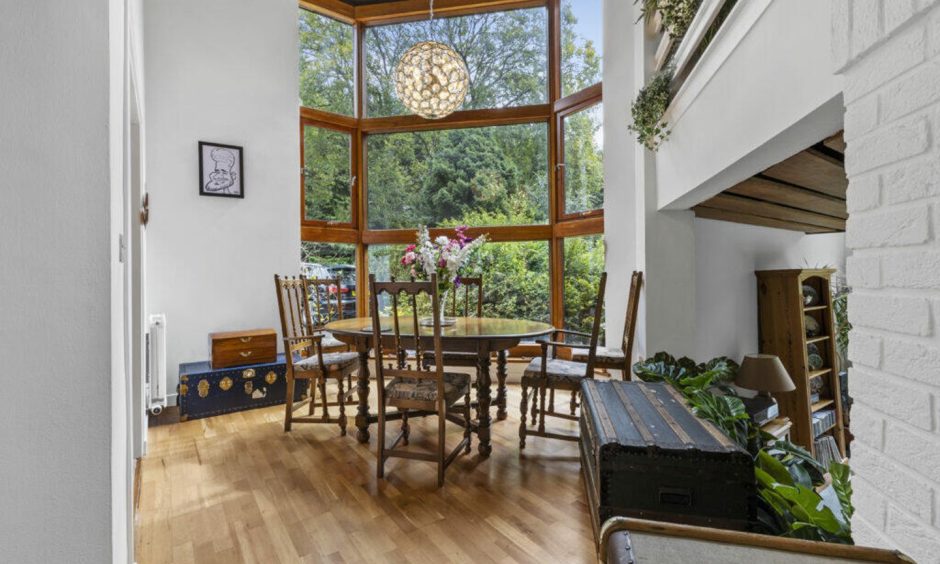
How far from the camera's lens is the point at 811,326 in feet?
12.9

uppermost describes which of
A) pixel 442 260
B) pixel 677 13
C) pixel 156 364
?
pixel 677 13

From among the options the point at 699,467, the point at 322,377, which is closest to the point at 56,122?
the point at 699,467

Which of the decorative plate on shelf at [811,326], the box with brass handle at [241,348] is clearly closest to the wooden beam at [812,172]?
the decorative plate on shelf at [811,326]

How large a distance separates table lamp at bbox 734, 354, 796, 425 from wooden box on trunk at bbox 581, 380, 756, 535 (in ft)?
5.98

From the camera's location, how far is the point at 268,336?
12.4 feet

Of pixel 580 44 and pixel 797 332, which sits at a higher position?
pixel 580 44

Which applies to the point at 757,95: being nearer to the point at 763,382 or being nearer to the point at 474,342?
the point at 474,342

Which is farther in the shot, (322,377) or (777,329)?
(777,329)

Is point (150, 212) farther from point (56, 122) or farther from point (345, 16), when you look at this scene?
point (56, 122)

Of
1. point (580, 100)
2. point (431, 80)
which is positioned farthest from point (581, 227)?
point (431, 80)

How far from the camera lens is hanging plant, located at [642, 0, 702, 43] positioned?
7.45ft

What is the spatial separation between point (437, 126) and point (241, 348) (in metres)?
2.86

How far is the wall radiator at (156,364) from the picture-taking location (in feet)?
11.0

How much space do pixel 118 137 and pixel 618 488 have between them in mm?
1858
